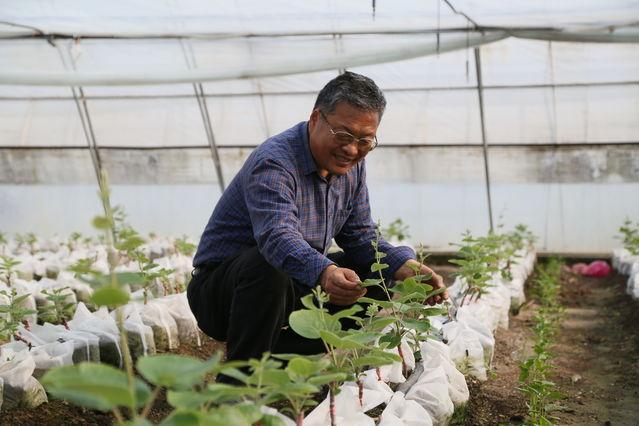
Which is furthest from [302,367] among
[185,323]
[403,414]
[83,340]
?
[185,323]

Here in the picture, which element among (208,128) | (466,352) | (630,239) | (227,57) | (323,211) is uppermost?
(227,57)

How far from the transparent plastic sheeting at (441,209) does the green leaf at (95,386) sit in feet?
21.1

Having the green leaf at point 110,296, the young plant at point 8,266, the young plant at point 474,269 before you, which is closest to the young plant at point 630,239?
the young plant at point 474,269

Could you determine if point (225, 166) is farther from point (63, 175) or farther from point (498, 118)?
point (498, 118)

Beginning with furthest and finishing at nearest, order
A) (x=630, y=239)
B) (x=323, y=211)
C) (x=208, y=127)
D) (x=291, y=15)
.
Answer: (x=208, y=127) < (x=630, y=239) < (x=291, y=15) < (x=323, y=211)

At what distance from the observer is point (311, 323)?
1.98m

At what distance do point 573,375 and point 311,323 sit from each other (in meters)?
2.08

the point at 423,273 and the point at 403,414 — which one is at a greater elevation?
the point at 423,273

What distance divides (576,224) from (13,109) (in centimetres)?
593

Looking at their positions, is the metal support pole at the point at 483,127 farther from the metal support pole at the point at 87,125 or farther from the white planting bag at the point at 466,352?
the white planting bag at the point at 466,352

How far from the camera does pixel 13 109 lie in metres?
8.46

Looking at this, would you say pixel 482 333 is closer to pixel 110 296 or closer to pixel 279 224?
pixel 279 224

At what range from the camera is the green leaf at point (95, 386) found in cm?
111

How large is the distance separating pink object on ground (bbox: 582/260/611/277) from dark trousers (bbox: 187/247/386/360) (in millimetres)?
4879
